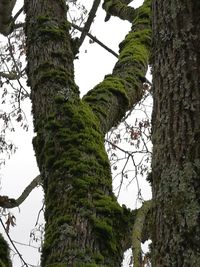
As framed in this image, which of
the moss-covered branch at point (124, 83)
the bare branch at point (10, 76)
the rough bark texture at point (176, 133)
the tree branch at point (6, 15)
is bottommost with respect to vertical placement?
the rough bark texture at point (176, 133)

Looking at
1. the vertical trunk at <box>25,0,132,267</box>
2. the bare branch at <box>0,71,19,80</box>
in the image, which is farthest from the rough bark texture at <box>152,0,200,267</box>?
the bare branch at <box>0,71,19,80</box>

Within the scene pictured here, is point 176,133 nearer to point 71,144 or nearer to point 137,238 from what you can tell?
point 137,238

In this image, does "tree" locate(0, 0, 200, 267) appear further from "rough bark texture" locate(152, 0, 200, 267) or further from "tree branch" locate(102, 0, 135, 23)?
"tree branch" locate(102, 0, 135, 23)

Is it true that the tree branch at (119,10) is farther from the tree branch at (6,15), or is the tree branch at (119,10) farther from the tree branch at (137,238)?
the tree branch at (137,238)

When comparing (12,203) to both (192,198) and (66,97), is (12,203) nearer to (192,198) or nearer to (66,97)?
(66,97)

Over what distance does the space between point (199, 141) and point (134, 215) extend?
1353 millimetres

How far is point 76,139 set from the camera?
2.84m

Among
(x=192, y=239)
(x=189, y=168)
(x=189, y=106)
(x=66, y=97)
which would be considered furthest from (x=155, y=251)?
(x=66, y=97)

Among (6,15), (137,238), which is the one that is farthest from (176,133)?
(6,15)

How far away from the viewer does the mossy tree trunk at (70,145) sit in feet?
7.96

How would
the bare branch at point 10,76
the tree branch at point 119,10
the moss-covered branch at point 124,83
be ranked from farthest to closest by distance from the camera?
the bare branch at point 10,76, the tree branch at point 119,10, the moss-covered branch at point 124,83

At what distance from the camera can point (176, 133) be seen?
1620mm

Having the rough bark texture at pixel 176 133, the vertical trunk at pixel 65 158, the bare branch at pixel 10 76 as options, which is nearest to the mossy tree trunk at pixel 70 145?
the vertical trunk at pixel 65 158

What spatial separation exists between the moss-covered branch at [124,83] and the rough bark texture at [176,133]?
165 cm
